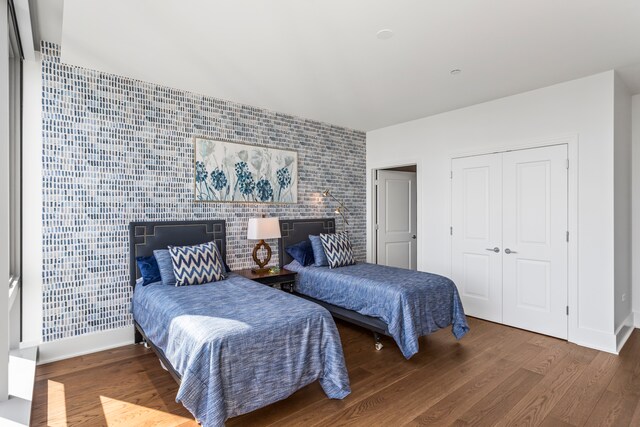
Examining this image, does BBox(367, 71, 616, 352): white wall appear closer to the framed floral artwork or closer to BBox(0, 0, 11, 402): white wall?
the framed floral artwork

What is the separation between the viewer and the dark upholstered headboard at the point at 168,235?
10.7 feet

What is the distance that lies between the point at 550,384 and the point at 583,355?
826 mm

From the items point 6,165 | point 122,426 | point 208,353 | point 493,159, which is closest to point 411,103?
point 493,159

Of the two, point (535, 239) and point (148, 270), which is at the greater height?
point (535, 239)

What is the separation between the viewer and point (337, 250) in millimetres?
4105

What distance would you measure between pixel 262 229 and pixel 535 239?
3.03 m

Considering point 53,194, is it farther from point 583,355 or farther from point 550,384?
point 583,355

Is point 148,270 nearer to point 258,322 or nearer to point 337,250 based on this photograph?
point 258,322

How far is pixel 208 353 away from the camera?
6.02 feet

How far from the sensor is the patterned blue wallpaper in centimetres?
291

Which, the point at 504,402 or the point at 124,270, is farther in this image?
the point at 124,270

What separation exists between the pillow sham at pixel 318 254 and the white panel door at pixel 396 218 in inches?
57.1

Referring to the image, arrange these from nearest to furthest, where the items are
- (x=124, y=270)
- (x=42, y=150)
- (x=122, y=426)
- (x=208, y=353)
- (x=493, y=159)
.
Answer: (x=208, y=353), (x=122, y=426), (x=42, y=150), (x=124, y=270), (x=493, y=159)

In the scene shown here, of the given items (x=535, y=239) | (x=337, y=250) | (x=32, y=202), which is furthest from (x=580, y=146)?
(x=32, y=202)
